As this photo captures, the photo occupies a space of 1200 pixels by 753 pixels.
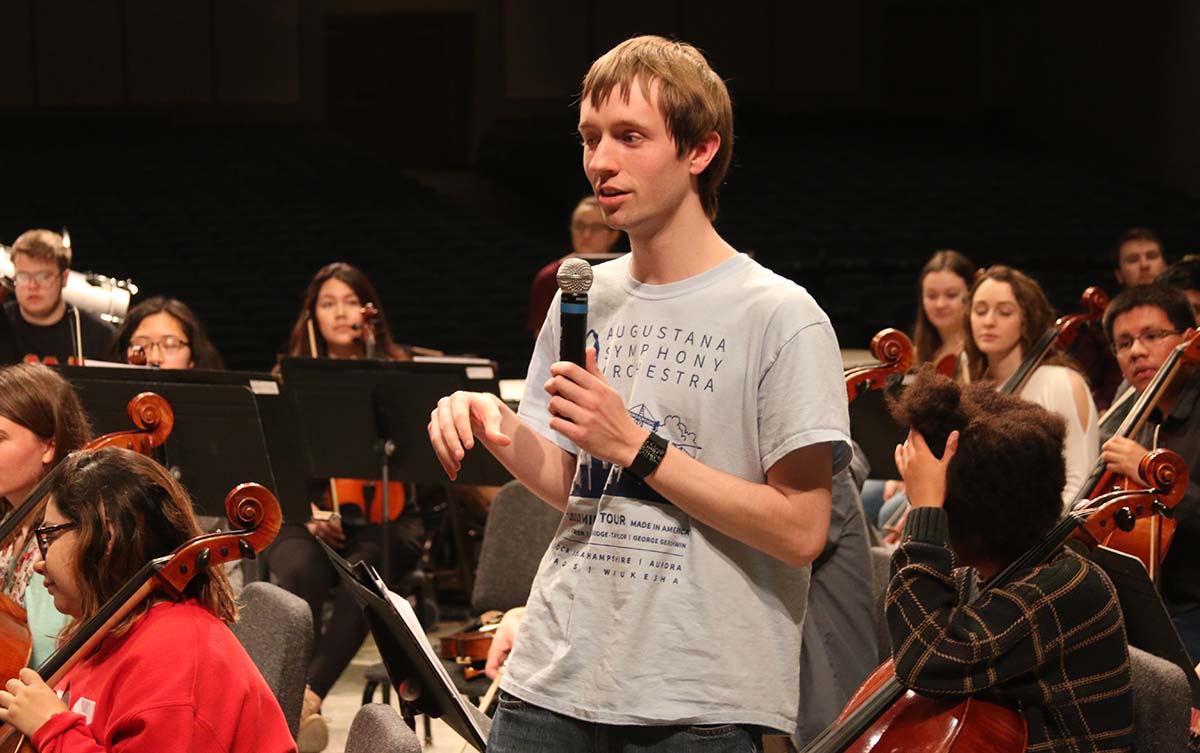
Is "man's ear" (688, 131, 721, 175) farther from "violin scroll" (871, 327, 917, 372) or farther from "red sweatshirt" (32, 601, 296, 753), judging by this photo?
"violin scroll" (871, 327, 917, 372)

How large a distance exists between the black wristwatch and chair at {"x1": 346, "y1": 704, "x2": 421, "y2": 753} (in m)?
0.62

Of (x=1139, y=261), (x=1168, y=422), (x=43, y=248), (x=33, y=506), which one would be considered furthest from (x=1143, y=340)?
(x=43, y=248)

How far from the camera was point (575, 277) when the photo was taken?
4.59ft

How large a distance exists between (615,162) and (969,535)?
0.96 meters

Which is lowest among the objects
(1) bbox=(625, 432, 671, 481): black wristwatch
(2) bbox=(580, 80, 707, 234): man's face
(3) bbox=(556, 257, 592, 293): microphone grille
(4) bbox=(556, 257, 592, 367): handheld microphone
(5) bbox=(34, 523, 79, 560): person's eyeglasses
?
(5) bbox=(34, 523, 79, 560): person's eyeglasses

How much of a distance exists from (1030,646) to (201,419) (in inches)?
87.5

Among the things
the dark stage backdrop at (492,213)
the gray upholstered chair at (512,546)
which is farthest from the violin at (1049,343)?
the dark stage backdrop at (492,213)

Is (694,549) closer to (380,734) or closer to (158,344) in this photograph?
(380,734)

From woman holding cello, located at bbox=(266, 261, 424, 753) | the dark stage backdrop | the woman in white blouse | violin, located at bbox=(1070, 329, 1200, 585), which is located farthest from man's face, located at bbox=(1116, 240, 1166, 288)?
the dark stage backdrop

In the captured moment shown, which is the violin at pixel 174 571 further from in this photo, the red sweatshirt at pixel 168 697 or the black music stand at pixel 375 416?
the black music stand at pixel 375 416

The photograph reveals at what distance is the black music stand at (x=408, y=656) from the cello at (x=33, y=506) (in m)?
0.61

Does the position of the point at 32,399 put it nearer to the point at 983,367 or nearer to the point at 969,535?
the point at 969,535

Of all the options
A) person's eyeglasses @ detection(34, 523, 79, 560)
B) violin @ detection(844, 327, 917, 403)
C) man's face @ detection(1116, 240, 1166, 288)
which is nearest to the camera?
person's eyeglasses @ detection(34, 523, 79, 560)

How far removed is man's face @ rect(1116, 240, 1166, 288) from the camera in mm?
5984
